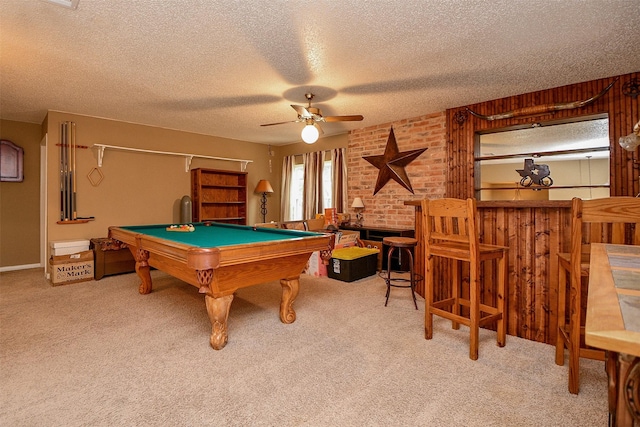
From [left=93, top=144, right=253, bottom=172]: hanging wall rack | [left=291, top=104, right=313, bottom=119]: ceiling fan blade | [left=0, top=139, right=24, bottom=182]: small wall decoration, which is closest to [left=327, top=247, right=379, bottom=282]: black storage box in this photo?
[left=291, top=104, right=313, bottom=119]: ceiling fan blade

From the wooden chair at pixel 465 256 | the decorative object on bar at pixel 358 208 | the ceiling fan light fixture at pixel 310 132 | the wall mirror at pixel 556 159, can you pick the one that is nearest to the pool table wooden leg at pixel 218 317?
the wooden chair at pixel 465 256

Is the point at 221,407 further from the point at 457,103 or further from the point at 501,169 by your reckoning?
the point at 501,169

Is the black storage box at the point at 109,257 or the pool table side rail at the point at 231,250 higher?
the pool table side rail at the point at 231,250

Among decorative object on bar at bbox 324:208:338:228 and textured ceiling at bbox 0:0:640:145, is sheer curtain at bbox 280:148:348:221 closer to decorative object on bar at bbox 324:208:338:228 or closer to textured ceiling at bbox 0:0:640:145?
decorative object on bar at bbox 324:208:338:228

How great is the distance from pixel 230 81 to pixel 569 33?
3117 mm

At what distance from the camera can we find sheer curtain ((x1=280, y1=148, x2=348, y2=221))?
6.04m

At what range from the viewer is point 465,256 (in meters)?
2.18

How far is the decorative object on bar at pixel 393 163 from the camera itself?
504 cm

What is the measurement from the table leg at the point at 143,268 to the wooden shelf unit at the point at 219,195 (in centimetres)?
226

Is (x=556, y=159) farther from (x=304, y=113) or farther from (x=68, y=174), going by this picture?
(x=68, y=174)

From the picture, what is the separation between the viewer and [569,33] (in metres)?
2.45

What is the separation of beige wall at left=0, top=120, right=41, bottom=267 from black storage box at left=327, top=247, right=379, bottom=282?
499 cm

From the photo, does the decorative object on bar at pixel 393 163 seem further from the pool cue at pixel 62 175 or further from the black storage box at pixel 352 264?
the pool cue at pixel 62 175

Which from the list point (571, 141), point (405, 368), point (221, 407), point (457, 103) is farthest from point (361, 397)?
point (571, 141)
